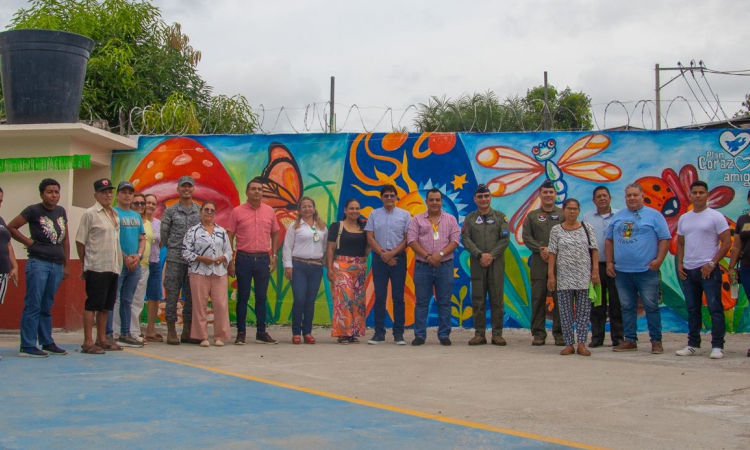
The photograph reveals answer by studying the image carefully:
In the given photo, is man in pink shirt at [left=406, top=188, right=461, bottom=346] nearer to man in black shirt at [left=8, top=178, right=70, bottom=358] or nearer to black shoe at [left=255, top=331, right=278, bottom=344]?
black shoe at [left=255, top=331, right=278, bottom=344]

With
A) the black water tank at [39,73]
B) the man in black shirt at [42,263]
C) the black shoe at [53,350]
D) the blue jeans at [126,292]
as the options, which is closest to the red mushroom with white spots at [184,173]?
the black water tank at [39,73]

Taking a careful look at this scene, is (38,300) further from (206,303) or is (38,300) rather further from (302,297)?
(302,297)

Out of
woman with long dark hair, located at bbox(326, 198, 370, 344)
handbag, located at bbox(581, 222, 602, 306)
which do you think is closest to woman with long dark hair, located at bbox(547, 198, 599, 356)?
handbag, located at bbox(581, 222, 602, 306)

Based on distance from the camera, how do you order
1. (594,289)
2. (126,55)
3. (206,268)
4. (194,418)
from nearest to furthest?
(194,418) → (594,289) → (206,268) → (126,55)

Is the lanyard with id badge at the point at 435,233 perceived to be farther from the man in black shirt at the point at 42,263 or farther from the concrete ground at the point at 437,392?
the man in black shirt at the point at 42,263

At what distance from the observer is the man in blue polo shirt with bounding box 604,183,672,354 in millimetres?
8648

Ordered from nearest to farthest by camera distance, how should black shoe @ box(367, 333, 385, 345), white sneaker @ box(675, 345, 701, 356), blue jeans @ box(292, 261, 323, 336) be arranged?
white sneaker @ box(675, 345, 701, 356)
blue jeans @ box(292, 261, 323, 336)
black shoe @ box(367, 333, 385, 345)

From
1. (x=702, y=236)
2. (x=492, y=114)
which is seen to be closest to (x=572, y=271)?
(x=702, y=236)

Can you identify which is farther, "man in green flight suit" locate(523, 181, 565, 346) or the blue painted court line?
"man in green flight suit" locate(523, 181, 565, 346)

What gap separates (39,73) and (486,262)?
6120mm

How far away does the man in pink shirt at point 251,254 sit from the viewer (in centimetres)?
923

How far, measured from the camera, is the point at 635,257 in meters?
8.66

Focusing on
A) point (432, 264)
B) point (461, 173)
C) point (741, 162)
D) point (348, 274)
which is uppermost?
point (741, 162)

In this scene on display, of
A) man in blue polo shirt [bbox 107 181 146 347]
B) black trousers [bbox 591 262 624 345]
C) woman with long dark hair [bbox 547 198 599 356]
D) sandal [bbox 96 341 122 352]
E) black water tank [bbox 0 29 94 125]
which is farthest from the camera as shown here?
black water tank [bbox 0 29 94 125]
